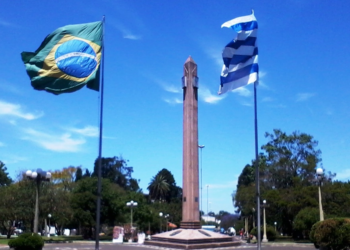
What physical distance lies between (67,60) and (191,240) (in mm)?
16908

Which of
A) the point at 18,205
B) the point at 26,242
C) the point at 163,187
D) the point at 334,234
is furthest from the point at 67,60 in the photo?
the point at 163,187

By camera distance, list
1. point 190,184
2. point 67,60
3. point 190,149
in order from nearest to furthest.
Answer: point 67,60
point 190,184
point 190,149

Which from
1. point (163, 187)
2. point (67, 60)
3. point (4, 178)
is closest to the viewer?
point (67, 60)

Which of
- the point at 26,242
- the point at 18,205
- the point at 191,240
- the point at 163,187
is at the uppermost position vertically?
the point at 163,187

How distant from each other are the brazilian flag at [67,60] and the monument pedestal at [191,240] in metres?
15.7

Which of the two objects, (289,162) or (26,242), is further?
(289,162)

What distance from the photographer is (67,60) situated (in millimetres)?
13867

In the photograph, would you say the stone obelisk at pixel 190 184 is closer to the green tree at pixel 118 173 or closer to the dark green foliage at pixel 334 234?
the dark green foliage at pixel 334 234

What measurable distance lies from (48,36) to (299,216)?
3294cm

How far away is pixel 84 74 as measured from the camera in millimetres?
13867

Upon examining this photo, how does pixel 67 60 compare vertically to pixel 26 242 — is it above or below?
above

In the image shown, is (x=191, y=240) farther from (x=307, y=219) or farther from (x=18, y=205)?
(x=18, y=205)

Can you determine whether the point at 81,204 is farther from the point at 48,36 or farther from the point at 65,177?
the point at 48,36

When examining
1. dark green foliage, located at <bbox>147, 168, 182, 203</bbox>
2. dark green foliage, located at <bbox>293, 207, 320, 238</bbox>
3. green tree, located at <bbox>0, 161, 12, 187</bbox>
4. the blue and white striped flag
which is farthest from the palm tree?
the blue and white striped flag
